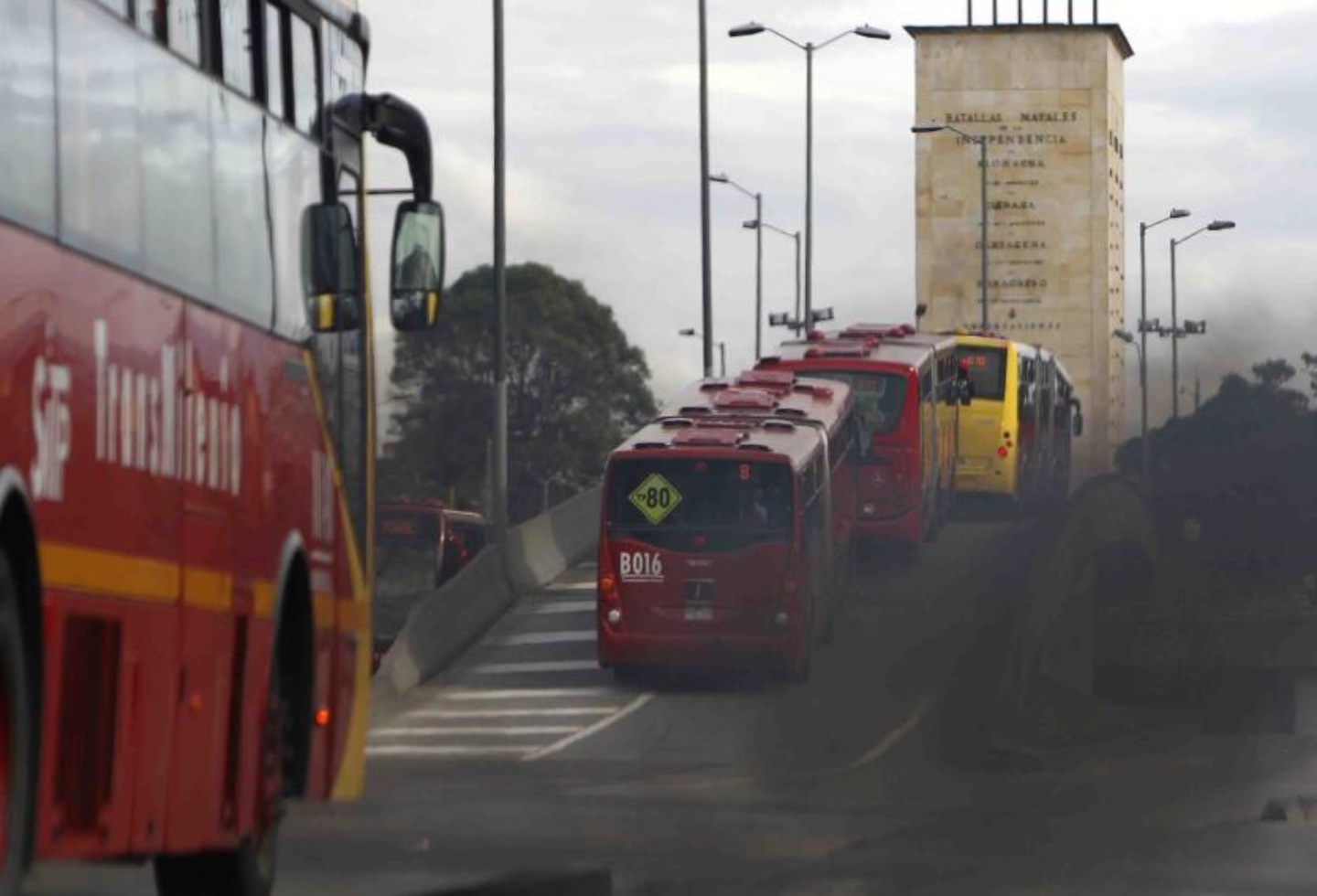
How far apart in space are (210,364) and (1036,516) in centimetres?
4913

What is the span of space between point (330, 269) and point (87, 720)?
→ 484cm

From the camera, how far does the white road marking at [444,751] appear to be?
3244 centimetres

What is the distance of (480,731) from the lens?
34.8 m

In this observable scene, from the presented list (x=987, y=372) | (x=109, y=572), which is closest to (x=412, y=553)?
(x=987, y=372)

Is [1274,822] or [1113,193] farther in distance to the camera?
[1113,193]

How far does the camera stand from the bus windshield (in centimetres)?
4634

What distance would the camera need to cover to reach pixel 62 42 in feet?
30.7

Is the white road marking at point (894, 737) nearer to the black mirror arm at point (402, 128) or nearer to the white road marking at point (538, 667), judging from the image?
the white road marking at point (538, 667)

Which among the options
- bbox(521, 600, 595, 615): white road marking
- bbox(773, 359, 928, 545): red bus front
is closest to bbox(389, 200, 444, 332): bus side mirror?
bbox(521, 600, 595, 615): white road marking

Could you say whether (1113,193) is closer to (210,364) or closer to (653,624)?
(653,624)

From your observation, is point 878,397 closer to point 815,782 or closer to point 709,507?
point 709,507

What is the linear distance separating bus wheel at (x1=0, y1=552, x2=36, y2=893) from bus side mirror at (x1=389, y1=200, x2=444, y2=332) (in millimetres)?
6092

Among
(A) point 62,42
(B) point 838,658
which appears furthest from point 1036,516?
(A) point 62,42

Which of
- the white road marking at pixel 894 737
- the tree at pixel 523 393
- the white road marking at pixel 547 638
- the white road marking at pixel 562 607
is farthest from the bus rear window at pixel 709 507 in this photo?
the tree at pixel 523 393
